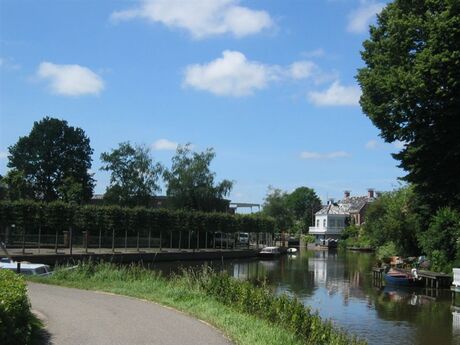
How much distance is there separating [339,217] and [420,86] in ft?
367

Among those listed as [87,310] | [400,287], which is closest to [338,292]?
[400,287]

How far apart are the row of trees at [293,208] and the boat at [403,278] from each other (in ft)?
289

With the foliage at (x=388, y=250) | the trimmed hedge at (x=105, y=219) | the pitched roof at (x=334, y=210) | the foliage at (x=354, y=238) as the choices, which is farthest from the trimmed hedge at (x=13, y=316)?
the pitched roof at (x=334, y=210)

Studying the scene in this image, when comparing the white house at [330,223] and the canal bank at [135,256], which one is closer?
the canal bank at [135,256]

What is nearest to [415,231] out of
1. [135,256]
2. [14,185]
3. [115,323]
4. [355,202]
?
[135,256]

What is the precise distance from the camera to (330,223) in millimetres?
141125

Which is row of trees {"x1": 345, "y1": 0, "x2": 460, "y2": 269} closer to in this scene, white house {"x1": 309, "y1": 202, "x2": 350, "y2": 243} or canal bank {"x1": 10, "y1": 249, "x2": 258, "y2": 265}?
canal bank {"x1": 10, "y1": 249, "x2": 258, "y2": 265}

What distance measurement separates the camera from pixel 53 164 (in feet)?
279

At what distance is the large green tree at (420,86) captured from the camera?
32.3 m

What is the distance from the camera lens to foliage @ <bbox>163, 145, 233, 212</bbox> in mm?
84875

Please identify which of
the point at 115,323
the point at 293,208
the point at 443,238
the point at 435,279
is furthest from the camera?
the point at 293,208

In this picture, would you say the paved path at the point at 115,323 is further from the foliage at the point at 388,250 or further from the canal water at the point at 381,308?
the foliage at the point at 388,250

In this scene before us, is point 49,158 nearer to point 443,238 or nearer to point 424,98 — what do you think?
point 443,238

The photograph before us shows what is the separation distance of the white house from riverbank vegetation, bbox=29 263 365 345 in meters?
118
